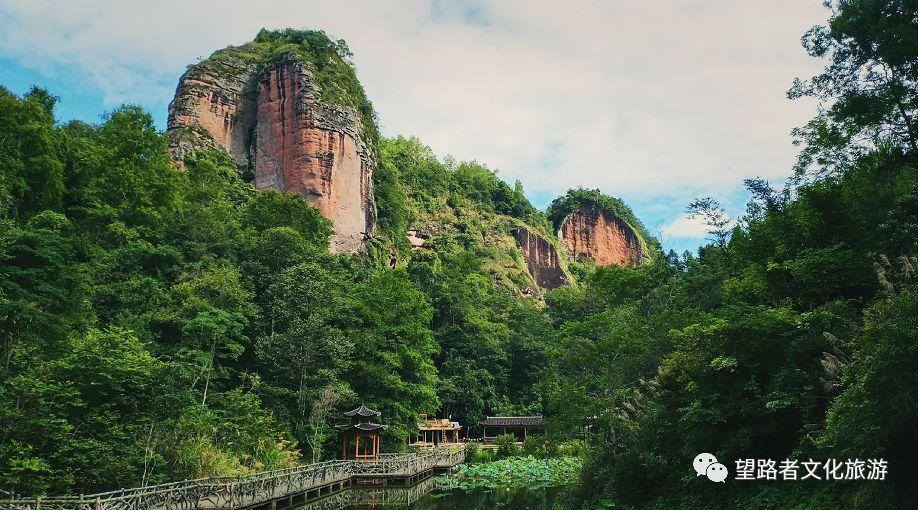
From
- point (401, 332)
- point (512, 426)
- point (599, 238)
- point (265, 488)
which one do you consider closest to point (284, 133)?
point (401, 332)

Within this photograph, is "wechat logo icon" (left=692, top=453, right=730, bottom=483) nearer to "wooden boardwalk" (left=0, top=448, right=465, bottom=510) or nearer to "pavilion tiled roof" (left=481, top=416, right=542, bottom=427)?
"wooden boardwalk" (left=0, top=448, right=465, bottom=510)

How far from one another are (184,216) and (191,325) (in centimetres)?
839

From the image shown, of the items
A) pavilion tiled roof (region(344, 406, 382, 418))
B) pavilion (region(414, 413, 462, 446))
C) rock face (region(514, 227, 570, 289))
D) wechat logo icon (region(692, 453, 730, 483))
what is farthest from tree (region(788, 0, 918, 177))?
rock face (region(514, 227, 570, 289))

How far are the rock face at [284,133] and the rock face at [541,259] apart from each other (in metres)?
27.7

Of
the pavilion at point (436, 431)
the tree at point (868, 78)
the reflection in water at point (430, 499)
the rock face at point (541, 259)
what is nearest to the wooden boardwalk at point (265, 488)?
the reflection in water at point (430, 499)

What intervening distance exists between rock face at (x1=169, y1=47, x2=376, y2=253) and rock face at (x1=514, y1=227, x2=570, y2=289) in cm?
2772

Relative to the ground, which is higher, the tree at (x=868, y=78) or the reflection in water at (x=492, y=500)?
the tree at (x=868, y=78)

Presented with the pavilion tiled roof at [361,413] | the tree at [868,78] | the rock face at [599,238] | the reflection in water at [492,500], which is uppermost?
the rock face at [599,238]

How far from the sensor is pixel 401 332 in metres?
29.8

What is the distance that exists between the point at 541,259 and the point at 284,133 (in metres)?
37.8

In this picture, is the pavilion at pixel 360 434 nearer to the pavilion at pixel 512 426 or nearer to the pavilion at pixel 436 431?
the pavilion at pixel 436 431

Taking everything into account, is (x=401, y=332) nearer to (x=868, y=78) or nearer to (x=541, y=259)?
(x=868, y=78)

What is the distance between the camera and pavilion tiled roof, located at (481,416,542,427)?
37263 millimetres

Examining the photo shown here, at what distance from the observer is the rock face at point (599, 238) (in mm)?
83500
